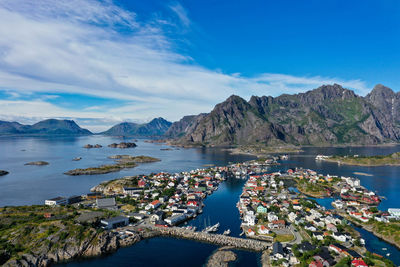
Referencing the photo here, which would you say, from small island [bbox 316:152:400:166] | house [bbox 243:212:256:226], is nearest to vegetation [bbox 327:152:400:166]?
small island [bbox 316:152:400:166]

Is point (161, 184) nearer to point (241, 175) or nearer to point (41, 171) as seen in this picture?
point (241, 175)

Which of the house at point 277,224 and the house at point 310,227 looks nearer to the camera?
the house at point 310,227

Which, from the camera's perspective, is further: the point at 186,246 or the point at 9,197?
the point at 9,197

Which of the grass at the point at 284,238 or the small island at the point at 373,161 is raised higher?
the small island at the point at 373,161

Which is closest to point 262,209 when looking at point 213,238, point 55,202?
point 213,238

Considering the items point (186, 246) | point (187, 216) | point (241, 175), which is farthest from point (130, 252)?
point (241, 175)

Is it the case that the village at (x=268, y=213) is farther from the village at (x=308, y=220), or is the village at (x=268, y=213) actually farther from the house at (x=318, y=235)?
the house at (x=318, y=235)

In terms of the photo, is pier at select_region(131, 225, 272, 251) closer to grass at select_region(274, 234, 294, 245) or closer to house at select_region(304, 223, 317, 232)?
grass at select_region(274, 234, 294, 245)

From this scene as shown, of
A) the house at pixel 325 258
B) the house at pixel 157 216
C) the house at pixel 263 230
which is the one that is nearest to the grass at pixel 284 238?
the house at pixel 263 230
